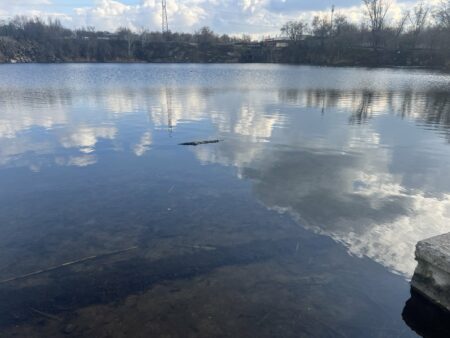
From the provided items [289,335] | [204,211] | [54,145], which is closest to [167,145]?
[54,145]

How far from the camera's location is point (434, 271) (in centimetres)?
473

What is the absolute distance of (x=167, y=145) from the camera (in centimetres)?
1301

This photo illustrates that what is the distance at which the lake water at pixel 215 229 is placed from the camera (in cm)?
459

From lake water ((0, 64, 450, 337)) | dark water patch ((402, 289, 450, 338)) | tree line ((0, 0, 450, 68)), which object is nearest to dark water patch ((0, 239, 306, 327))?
lake water ((0, 64, 450, 337))

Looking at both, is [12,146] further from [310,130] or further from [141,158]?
[310,130]

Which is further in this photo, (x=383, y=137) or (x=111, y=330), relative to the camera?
(x=383, y=137)

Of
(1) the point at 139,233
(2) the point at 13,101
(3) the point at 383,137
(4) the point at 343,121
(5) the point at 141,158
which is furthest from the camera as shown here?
(2) the point at 13,101

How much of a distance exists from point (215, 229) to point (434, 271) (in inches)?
143

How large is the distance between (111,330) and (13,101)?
951 inches

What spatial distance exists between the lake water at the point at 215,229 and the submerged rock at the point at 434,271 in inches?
16.1

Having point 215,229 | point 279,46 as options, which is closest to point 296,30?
point 279,46

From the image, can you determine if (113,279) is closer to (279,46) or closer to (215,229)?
(215,229)

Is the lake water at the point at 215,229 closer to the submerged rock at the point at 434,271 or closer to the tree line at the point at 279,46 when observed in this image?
the submerged rock at the point at 434,271

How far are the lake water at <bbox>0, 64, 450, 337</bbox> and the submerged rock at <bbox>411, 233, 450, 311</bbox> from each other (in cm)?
41
